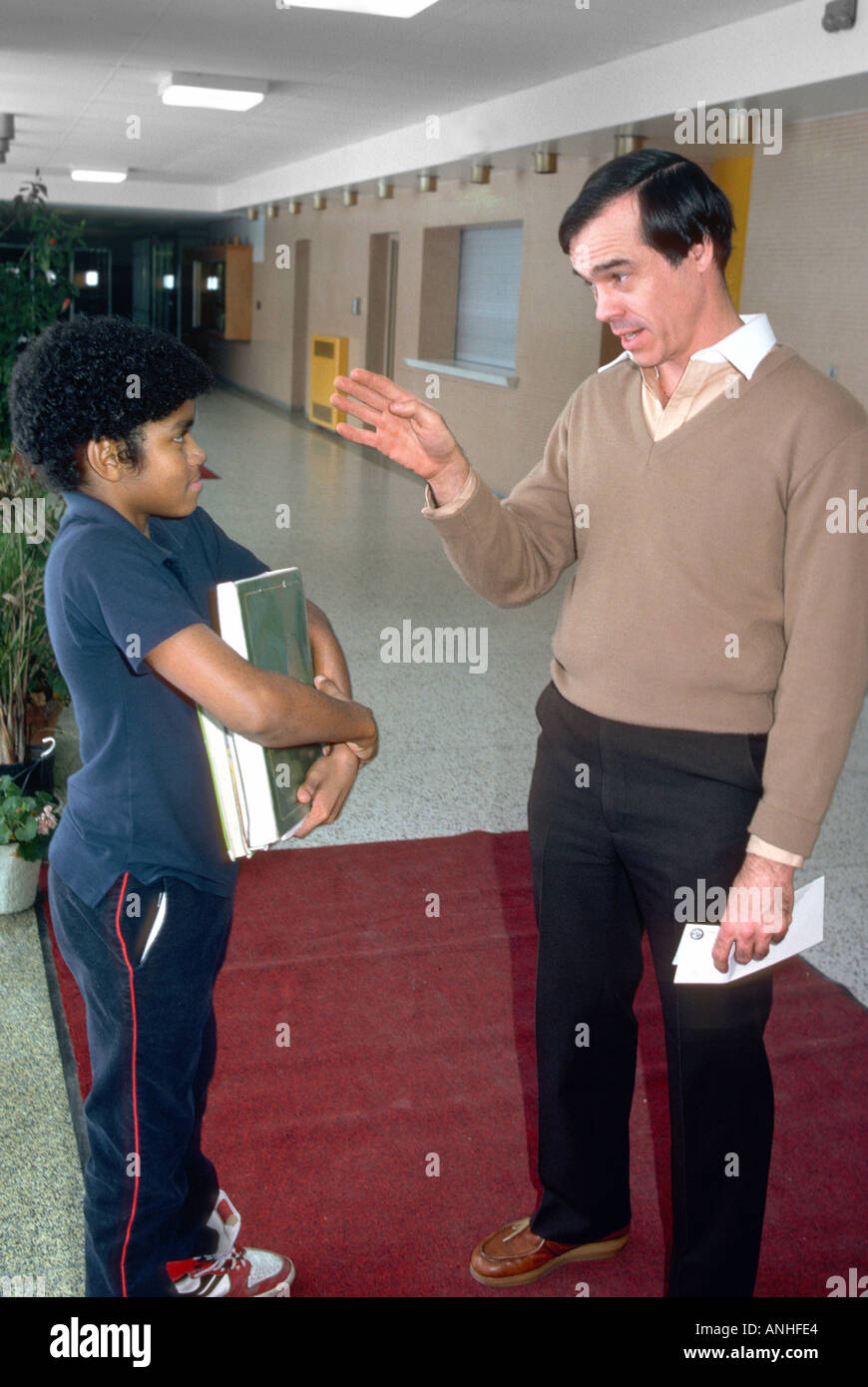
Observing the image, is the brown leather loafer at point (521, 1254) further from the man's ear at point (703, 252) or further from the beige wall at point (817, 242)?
the beige wall at point (817, 242)

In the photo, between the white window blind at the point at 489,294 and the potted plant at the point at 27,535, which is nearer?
the potted plant at the point at 27,535

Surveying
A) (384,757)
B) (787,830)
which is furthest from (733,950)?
(384,757)

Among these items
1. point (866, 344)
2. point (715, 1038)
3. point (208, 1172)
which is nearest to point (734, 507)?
point (715, 1038)

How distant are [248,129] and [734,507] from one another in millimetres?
10400

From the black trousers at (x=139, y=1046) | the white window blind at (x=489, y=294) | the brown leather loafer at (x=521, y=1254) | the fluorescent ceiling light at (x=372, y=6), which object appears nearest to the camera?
the black trousers at (x=139, y=1046)

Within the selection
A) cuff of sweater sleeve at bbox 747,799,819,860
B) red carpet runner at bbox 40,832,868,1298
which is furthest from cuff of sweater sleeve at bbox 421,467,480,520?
red carpet runner at bbox 40,832,868,1298

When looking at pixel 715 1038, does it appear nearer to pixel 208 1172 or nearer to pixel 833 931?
pixel 208 1172

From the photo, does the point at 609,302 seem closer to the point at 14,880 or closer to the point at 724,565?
the point at 724,565

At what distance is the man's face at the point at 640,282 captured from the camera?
4.78 ft

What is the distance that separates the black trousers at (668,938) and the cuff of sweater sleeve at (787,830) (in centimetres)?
9

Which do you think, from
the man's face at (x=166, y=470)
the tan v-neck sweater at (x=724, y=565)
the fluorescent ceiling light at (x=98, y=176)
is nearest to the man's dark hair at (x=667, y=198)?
the tan v-neck sweater at (x=724, y=565)

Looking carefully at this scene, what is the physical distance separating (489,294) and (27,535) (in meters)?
8.10

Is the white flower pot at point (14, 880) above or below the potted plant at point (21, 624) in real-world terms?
below

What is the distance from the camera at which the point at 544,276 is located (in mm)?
8961
